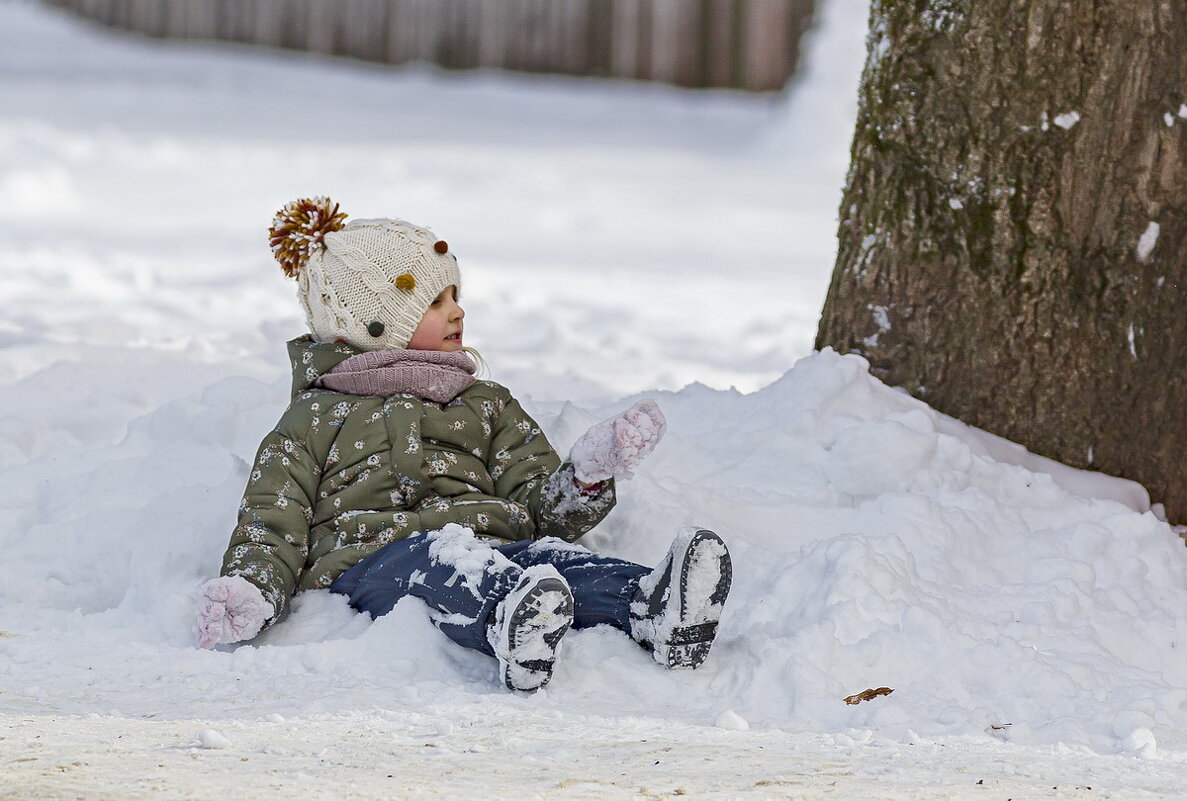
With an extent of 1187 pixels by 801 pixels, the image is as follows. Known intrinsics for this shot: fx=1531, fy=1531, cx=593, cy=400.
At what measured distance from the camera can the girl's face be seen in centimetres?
384

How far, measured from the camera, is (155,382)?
5.25 m

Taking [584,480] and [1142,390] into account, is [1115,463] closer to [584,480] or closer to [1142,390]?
[1142,390]

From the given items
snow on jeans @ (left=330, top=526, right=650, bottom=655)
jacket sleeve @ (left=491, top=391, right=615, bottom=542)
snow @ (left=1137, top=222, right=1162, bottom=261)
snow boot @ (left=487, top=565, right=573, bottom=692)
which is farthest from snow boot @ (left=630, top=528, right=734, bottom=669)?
snow @ (left=1137, top=222, right=1162, bottom=261)

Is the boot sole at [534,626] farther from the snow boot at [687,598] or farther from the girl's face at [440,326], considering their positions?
the girl's face at [440,326]

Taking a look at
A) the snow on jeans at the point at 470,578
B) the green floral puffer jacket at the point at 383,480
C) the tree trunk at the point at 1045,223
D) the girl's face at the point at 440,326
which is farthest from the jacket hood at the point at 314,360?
the tree trunk at the point at 1045,223

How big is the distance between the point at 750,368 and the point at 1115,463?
227cm

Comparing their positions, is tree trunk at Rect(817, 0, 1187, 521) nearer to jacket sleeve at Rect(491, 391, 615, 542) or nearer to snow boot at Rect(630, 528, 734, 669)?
jacket sleeve at Rect(491, 391, 615, 542)

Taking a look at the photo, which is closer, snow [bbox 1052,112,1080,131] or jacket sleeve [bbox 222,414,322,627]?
jacket sleeve [bbox 222,414,322,627]

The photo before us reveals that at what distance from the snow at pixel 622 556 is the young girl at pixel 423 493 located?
9 centimetres

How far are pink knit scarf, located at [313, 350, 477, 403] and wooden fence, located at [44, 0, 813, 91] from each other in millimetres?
11223

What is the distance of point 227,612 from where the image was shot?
3.25 metres

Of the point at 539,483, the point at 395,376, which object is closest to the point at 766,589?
the point at 539,483

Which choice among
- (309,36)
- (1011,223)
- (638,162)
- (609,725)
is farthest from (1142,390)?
(309,36)

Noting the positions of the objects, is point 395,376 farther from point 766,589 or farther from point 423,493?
point 766,589
